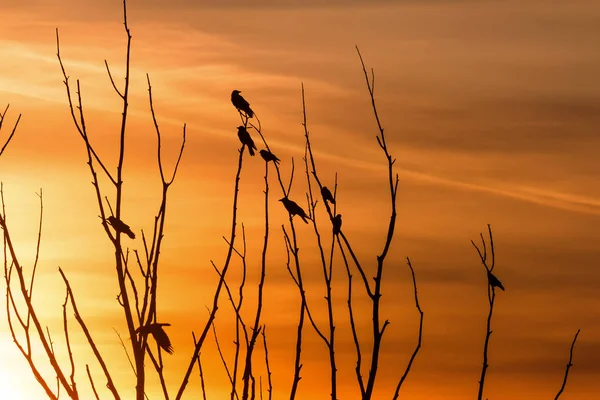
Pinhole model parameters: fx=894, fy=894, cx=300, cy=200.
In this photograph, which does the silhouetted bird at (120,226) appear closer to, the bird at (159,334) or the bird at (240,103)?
the bird at (159,334)

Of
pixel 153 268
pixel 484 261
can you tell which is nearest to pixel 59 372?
pixel 153 268

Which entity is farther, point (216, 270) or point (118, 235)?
point (216, 270)

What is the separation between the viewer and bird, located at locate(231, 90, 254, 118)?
5.88 metres

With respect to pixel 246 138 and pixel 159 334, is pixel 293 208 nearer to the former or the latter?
pixel 246 138

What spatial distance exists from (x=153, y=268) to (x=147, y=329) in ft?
1.65

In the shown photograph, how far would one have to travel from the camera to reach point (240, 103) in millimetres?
6359

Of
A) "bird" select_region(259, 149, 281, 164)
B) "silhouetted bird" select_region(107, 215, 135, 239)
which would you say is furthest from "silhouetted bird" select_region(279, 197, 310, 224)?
"silhouetted bird" select_region(107, 215, 135, 239)

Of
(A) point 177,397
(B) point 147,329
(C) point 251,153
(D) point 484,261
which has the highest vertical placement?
(C) point 251,153

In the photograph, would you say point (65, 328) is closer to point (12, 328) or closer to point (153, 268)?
point (12, 328)

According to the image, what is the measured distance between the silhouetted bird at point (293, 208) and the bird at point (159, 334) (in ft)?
5.09

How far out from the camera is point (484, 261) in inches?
221

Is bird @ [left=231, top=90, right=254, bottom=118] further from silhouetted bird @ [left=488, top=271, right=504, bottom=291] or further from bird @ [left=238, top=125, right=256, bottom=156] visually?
silhouetted bird @ [left=488, top=271, right=504, bottom=291]

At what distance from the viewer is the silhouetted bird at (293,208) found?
6.12 metres

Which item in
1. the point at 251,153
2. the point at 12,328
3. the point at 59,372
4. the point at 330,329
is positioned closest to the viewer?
the point at 59,372
